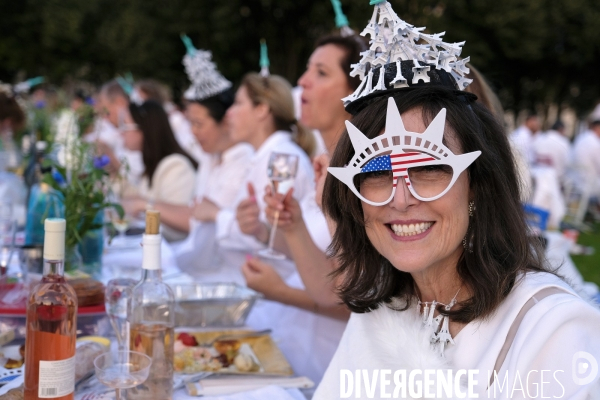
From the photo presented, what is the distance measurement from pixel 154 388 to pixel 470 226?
38.1 inches

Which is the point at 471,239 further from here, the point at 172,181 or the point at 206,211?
the point at 172,181

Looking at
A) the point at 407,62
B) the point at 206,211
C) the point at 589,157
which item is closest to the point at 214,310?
the point at 407,62

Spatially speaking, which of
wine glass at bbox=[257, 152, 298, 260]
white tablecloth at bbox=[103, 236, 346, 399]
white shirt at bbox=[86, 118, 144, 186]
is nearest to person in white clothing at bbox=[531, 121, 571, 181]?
white shirt at bbox=[86, 118, 144, 186]

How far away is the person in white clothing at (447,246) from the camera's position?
144cm

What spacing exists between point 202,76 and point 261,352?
11.8 ft

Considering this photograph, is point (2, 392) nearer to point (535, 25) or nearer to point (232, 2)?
point (232, 2)

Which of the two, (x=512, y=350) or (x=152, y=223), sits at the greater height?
(x=152, y=223)

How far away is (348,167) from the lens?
1627 millimetres

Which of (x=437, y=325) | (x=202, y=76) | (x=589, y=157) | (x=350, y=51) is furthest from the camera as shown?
(x=589, y=157)

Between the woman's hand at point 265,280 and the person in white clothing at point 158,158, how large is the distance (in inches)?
111

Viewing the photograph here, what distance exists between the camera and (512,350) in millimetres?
1448

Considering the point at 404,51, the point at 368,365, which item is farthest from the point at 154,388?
the point at 404,51

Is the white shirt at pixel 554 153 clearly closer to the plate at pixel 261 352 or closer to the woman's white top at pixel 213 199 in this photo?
the woman's white top at pixel 213 199

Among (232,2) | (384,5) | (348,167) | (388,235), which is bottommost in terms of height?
(388,235)
